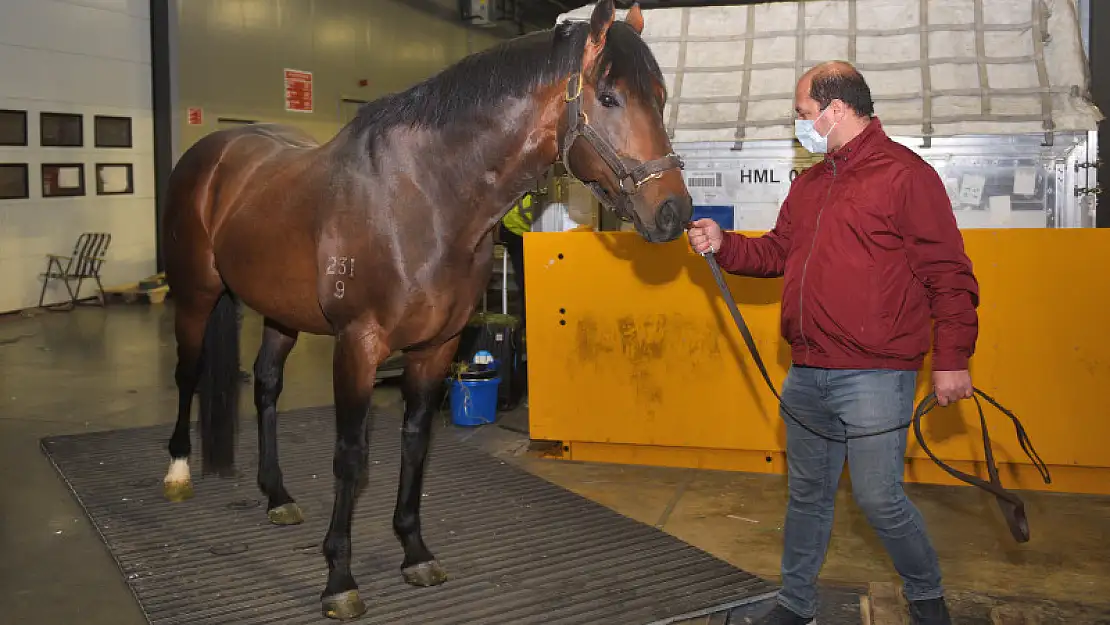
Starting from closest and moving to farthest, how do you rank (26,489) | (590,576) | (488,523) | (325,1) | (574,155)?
(574,155) → (590,576) → (488,523) → (26,489) → (325,1)

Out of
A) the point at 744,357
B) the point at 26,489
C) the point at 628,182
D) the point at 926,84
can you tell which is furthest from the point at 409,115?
the point at 926,84

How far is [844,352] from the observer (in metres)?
2.84

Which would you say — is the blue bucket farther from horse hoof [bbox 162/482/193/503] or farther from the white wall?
the white wall

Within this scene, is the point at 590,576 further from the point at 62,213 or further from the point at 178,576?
the point at 62,213

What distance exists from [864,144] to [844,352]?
0.60m

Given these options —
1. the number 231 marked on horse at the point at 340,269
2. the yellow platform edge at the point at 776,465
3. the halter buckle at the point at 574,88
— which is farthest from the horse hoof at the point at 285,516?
the halter buckle at the point at 574,88

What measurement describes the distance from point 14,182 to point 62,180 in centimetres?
75

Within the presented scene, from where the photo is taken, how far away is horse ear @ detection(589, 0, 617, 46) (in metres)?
2.80

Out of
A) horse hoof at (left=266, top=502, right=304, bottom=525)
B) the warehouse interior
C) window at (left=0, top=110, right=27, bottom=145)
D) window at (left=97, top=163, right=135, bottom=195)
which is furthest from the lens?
window at (left=97, top=163, right=135, bottom=195)

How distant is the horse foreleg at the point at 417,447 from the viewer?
365 centimetres

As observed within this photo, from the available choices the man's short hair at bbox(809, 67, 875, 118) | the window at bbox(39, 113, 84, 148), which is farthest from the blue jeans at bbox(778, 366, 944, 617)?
the window at bbox(39, 113, 84, 148)

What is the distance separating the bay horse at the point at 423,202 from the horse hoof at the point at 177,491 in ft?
3.76

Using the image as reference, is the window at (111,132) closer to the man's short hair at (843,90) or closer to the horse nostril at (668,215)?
the horse nostril at (668,215)

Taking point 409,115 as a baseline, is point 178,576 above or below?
below
